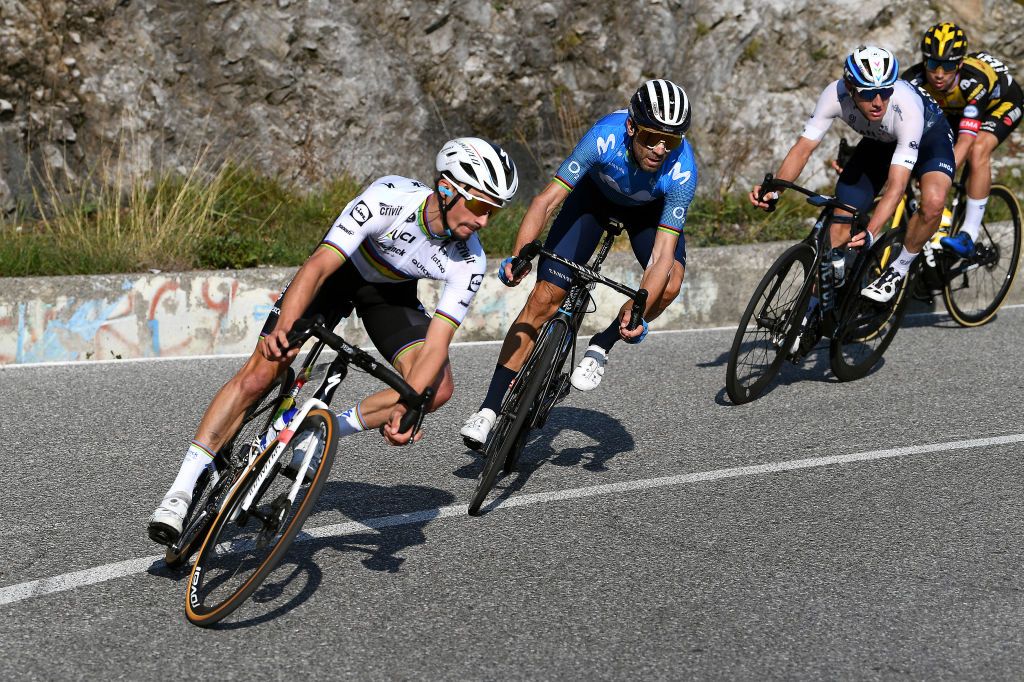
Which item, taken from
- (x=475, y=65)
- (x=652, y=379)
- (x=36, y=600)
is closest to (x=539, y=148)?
(x=475, y=65)

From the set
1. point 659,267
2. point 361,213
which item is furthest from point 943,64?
point 361,213

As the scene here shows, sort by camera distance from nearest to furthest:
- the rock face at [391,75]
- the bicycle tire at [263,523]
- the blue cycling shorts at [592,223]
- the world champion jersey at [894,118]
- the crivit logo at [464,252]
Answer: the bicycle tire at [263,523] < the crivit logo at [464,252] < the blue cycling shorts at [592,223] < the world champion jersey at [894,118] < the rock face at [391,75]

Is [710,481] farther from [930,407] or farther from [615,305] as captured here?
[615,305]

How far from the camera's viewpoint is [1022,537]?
5797mm

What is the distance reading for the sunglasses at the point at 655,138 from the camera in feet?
20.7

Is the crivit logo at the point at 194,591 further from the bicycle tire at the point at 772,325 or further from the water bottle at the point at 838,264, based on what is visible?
the water bottle at the point at 838,264

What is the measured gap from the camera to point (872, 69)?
791 cm

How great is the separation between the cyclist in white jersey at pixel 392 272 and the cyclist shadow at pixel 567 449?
4.14 feet

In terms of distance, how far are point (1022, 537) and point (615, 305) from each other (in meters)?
4.75

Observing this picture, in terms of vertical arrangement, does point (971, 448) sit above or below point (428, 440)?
above

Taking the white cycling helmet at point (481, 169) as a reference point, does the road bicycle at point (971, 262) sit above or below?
below

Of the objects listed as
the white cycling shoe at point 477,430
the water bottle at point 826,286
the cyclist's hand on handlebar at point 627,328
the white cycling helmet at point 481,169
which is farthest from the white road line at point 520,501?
the white cycling helmet at point 481,169

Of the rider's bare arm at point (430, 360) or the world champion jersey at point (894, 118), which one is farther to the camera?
the world champion jersey at point (894, 118)

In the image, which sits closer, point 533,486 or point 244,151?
point 533,486
